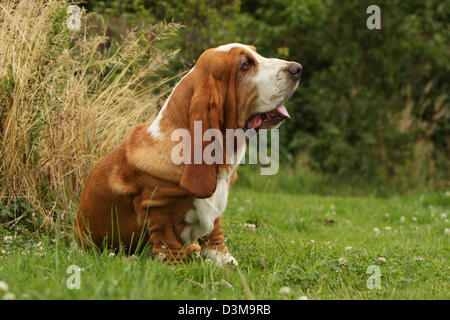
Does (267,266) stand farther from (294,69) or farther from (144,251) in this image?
(294,69)

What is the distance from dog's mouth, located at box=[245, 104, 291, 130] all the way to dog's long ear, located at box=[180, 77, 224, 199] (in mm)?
269

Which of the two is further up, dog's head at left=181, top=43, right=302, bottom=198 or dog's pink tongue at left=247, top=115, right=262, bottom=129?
dog's head at left=181, top=43, right=302, bottom=198

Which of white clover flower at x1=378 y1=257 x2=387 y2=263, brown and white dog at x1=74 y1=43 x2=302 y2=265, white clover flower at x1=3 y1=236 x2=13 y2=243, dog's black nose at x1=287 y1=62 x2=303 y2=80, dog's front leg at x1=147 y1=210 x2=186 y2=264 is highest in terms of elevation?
dog's black nose at x1=287 y1=62 x2=303 y2=80

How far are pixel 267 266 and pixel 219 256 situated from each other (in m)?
0.32

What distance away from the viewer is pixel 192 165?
2891mm

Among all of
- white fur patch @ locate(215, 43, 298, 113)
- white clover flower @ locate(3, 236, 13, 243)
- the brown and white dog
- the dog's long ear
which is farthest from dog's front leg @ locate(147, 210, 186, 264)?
white clover flower @ locate(3, 236, 13, 243)

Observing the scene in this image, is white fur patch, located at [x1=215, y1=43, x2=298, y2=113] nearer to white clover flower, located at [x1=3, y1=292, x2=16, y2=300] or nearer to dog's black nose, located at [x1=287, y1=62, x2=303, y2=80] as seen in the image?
dog's black nose, located at [x1=287, y1=62, x2=303, y2=80]

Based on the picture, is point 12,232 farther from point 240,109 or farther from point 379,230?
point 379,230

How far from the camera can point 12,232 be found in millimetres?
3832

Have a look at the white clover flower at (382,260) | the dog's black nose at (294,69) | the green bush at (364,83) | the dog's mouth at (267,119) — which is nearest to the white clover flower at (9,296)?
the dog's mouth at (267,119)

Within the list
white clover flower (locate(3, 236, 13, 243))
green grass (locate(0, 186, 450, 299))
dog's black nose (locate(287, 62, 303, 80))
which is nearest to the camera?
green grass (locate(0, 186, 450, 299))

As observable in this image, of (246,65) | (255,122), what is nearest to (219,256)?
(255,122)

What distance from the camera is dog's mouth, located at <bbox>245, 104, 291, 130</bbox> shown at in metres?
3.13
